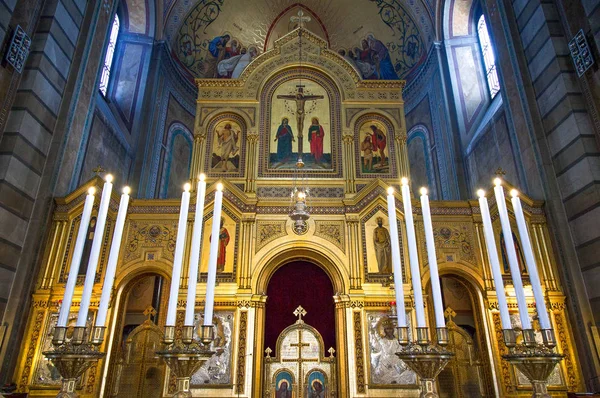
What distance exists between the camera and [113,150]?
1283 cm

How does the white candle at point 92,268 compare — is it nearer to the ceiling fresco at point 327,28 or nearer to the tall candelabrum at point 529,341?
the tall candelabrum at point 529,341

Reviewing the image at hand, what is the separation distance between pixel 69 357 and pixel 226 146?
7.33 m

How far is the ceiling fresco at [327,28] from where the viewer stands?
16.4 metres

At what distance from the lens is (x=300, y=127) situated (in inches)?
448

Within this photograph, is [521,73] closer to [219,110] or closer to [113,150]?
[219,110]

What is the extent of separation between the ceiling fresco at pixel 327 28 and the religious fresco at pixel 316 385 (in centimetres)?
1139

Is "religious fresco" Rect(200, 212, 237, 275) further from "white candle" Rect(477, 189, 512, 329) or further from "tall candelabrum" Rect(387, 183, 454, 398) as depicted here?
"white candle" Rect(477, 189, 512, 329)

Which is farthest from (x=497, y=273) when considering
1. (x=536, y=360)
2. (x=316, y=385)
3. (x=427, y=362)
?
(x=316, y=385)

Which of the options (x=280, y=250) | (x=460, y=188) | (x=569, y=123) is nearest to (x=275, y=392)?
(x=280, y=250)

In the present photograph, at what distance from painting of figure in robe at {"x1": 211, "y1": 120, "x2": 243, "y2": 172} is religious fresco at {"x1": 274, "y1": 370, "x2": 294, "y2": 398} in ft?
16.4

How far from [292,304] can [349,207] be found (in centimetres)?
257

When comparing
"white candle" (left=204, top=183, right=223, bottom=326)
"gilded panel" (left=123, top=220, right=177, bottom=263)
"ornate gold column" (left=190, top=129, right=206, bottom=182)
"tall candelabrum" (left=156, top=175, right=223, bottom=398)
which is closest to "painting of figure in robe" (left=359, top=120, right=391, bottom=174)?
"ornate gold column" (left=190, top=129, right=206, bottom=182)

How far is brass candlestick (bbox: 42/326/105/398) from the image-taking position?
4.43 metres

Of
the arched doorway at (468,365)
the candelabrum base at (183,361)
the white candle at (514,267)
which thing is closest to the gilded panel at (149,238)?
the candelabrum base at (183,361)
